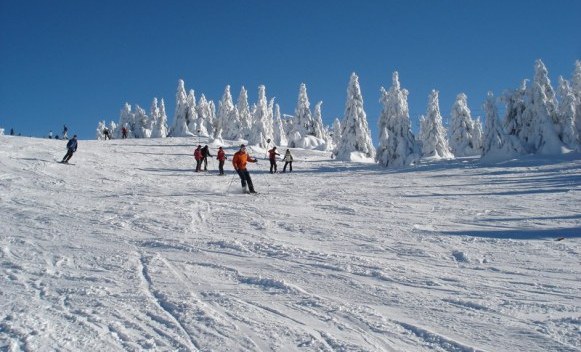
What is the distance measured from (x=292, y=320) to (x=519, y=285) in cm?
299

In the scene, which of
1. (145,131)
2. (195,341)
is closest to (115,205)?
(195,341)

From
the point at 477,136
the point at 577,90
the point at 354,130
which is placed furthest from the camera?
the point at 477,136

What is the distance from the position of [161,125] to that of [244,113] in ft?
A: 68.6

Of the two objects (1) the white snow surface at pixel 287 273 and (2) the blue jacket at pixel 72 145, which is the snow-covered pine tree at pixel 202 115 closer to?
(2) the blue jacket at pixel 72 145

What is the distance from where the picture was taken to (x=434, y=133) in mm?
55344

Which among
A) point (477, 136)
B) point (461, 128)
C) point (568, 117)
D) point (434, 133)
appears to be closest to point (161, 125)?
point (434, 133)

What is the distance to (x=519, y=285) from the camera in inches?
222

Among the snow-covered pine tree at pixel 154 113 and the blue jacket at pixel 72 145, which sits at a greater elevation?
the snow-covered pine tree at pixel 154 113

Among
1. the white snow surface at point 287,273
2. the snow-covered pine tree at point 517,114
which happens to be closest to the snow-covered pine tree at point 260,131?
the snow-covered pine tree at point 517,114

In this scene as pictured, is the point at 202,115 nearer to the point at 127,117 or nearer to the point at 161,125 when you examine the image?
the point at 161,125

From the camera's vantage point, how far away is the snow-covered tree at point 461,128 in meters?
58.7

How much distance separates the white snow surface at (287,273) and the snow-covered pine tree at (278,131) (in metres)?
61.3

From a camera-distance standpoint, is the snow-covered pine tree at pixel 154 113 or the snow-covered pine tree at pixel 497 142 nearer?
the snow-covered pine tree at pixel 497 142

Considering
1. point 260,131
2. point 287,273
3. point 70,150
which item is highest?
point 260,131
